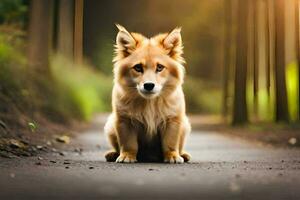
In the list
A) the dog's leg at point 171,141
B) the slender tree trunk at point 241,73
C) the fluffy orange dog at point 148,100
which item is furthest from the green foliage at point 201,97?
the dog's leg at point 171,141

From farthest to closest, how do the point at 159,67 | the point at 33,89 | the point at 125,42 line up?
the point at 33,89, the point at 125,42, the point at 159,67

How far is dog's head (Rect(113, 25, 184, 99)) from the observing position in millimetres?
8930

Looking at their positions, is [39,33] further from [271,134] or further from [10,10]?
[271,134]

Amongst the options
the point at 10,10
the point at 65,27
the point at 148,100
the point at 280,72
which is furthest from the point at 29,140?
the point at 65,27

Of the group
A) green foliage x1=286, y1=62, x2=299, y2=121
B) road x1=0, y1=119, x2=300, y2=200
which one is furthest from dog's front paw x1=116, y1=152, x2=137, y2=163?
green foliage x1=286, y1=62, x2=299, y2=121

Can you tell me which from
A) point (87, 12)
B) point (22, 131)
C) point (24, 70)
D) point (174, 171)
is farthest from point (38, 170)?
point (87, 12)

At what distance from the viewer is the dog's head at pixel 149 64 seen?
8.93m

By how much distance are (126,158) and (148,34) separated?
1568 inches

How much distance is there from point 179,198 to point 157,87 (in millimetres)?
3069

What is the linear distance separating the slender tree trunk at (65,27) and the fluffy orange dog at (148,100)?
69.4 feet

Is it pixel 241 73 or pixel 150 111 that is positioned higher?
pixel 241 73

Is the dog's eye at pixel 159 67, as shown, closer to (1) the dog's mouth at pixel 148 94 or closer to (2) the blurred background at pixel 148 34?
(1) the dog's mouth at pixel 148 94

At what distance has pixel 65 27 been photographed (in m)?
31.9

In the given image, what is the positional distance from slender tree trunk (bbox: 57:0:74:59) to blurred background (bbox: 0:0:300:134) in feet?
0.16
